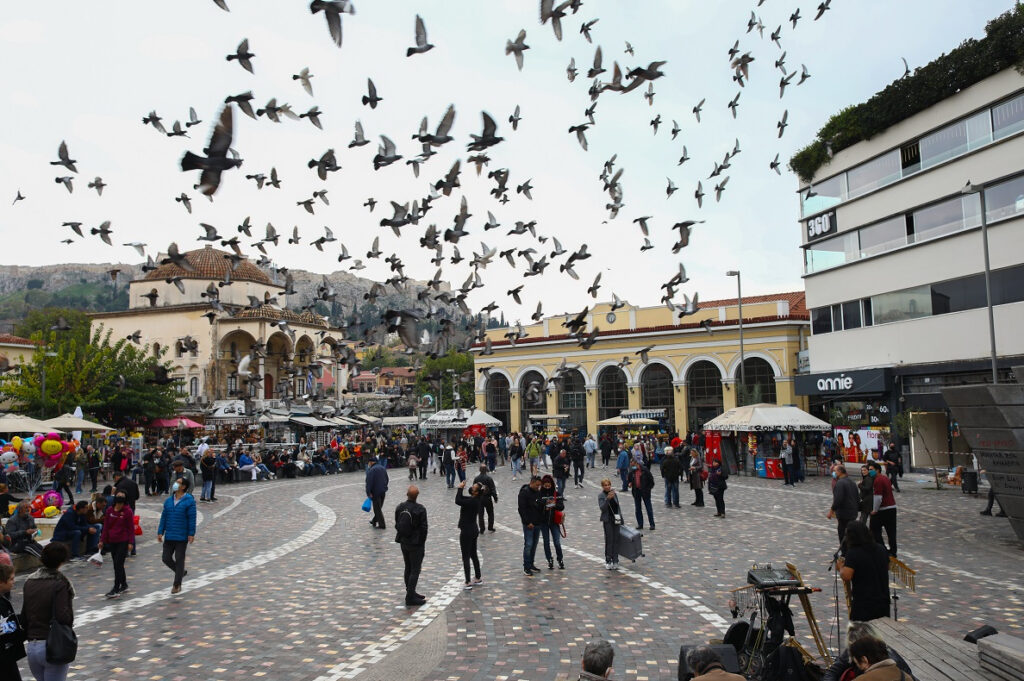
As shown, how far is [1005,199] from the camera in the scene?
2569 cm

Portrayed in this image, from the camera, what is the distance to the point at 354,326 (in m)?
16.3

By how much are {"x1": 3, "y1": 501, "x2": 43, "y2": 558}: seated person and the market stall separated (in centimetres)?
1761

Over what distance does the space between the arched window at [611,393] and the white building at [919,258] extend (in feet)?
51.7

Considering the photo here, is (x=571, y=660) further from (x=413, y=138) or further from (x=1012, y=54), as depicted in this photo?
(x=1012, y=54)

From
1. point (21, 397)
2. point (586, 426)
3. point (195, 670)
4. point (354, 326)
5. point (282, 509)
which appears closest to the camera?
point (195, 670)

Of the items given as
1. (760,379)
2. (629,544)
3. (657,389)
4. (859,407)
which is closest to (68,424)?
(629,544)

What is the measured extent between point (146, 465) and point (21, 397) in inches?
597

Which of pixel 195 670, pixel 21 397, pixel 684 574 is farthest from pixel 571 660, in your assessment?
pixel 21 397

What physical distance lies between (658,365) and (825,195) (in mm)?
17144

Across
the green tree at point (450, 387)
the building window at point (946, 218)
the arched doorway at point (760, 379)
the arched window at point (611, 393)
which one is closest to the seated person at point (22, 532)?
the building window at point (946, 218)

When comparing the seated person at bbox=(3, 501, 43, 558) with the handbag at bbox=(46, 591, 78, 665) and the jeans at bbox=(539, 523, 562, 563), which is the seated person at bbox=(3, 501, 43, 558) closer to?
the handbag at bbox=(46, 591, 78, 665)

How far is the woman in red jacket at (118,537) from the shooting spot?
9867mm

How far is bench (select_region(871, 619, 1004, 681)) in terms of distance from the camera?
16.3 feet

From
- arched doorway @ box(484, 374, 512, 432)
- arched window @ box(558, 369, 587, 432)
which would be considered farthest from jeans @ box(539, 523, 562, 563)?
arched doorway @ box(484, 374, 512, 432)
